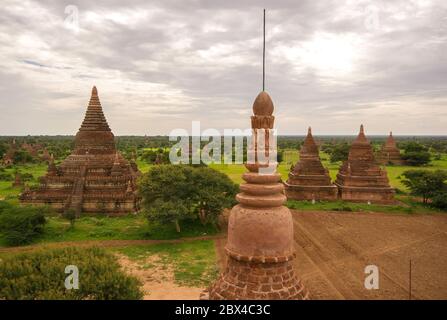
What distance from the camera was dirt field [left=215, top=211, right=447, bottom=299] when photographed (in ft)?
50.3

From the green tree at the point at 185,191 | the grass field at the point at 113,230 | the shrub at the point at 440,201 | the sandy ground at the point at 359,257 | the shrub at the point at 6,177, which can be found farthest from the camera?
the shrub at the point at 6,177

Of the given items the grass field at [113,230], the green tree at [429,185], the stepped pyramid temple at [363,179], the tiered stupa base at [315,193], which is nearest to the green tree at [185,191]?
the grass field at [113,230]

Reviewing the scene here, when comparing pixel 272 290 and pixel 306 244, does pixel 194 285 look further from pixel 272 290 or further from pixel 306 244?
pixel 272 290

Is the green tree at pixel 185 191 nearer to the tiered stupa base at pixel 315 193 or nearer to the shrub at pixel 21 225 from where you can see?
the shrub at pixel 21 225

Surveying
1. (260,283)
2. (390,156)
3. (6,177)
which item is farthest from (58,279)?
(390,156)

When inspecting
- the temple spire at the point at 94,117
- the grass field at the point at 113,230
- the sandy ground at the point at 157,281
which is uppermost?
the temple spire at the point at 94,117

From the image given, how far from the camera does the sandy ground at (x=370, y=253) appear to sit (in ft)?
50.2

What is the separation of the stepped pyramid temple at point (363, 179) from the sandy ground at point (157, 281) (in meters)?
20.7

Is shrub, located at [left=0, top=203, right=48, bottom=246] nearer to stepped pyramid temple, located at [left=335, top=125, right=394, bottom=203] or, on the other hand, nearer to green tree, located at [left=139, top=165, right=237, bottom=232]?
green tree, located at [left=139, top=165, right=237, bottom=232]

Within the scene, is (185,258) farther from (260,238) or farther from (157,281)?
(260,238)

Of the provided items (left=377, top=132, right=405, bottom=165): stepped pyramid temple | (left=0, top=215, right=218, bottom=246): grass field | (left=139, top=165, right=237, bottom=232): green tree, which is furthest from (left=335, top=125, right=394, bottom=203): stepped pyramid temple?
(left=377, top=132, right=405, bottom=165): stepped pyramid temple

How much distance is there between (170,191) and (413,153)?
5520cm

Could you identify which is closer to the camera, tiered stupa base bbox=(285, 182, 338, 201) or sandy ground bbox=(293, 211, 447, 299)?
sandy ground bbox=(293, 211, 447, 299)

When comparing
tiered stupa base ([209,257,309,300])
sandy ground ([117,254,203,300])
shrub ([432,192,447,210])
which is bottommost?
sandy ground ([117,254,203,300])
